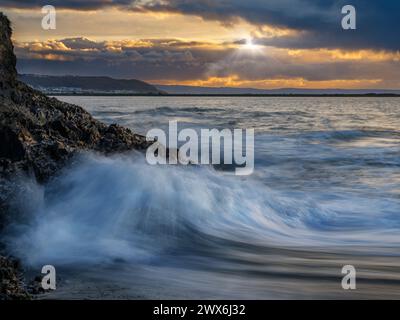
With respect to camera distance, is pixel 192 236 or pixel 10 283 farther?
pixel 192 236

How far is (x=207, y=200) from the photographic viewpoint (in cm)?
916

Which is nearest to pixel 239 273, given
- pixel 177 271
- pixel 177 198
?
pixel 177 271

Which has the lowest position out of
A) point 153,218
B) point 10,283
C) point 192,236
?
point 10,283

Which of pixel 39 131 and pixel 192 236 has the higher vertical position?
pixel 39 131

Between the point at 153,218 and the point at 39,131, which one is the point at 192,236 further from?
the point at 39,131

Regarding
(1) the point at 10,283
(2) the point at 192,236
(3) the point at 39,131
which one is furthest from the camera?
(3) the point at 39,131

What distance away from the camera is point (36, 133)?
26.3ft

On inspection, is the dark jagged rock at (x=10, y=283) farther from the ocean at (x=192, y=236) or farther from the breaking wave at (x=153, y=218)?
the breaking wave at (x=153, y=218)

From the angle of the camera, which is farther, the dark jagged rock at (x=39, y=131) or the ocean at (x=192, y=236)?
the dark jagged rock at (x=39, y=131)

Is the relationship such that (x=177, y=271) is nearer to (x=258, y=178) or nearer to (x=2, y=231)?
(x=2, y=231)

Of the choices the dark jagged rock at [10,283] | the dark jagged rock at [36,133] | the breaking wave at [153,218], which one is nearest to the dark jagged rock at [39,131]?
the dark jagged rock at [36,133]

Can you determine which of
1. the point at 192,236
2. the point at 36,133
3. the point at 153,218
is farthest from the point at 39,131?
the point at 192,236

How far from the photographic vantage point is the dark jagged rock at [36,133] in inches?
297

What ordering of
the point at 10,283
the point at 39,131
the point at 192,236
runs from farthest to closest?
the point at 39,131 < the point at 192,236 < the point at 10,283
